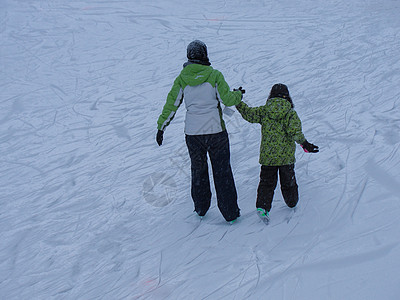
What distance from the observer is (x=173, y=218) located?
405 centimetres

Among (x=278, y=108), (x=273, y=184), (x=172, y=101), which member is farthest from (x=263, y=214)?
(x=172, y=101)

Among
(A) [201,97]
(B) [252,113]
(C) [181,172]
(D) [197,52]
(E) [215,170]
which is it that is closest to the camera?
(D) [197,52]

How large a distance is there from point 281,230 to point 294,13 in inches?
405

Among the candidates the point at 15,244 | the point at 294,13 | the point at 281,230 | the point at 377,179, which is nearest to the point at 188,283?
the point at 281,230

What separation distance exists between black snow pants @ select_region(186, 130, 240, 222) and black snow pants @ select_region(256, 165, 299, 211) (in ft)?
0.88

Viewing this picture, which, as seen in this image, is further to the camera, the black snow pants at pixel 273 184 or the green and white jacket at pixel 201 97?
the black snow pants at pixel 273 184

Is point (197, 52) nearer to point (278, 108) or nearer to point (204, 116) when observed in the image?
point (204, 116)

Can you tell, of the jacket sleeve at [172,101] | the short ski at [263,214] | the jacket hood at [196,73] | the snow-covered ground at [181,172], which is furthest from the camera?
the short ski at [263,214]

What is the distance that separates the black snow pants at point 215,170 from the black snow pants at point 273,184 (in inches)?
10.6

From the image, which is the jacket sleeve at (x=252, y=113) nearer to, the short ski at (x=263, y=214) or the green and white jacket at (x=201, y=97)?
the green and white jacket at (x=201, y=97)

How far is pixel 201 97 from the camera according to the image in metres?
3.32

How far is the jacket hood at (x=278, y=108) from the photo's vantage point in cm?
329

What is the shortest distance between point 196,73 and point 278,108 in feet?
2.53

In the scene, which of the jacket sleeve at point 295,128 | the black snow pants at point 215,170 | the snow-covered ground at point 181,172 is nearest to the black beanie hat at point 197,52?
the black snow pants at point 215,170
